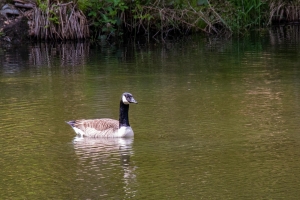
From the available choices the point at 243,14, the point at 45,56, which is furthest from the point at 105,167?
the point at 243,14

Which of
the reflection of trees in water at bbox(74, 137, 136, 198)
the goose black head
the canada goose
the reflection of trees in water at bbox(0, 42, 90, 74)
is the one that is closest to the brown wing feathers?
the canada goose

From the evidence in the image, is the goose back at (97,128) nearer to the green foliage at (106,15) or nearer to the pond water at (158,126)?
the pond water at (158,126)

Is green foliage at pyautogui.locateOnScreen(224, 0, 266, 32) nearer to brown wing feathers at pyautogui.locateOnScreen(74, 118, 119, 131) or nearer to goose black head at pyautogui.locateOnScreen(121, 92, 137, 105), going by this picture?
goose black head at pyautogui.locateOnScreen(121, 92, 137, 105)

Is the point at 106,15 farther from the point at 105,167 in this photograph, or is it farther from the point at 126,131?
the point at 105,167

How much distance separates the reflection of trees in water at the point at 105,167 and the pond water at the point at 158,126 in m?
0.01

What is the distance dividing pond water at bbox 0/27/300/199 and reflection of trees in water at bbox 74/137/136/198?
13 mm

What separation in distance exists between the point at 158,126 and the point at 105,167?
2.12 m

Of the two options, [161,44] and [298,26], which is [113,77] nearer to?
[161,44]

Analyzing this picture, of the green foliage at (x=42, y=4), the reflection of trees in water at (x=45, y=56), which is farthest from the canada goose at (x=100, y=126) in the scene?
the green foliage at (x=42, y=4)

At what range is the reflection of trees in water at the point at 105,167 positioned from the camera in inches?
347

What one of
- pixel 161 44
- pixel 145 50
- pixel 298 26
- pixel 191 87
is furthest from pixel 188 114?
pixel 298 26

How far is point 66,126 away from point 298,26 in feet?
51.0

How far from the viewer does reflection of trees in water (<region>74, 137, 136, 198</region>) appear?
880 cm

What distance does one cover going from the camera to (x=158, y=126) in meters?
11.7
